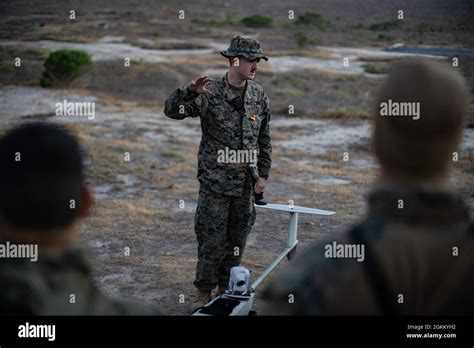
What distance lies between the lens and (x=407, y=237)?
155cm

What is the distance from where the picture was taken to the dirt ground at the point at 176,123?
25.6ft

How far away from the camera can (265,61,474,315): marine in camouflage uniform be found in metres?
1.52

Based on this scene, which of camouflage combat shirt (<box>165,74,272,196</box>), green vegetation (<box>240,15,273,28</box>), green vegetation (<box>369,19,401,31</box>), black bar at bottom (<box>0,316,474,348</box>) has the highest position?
green vegetation (<box>240,15,273,28</box>)

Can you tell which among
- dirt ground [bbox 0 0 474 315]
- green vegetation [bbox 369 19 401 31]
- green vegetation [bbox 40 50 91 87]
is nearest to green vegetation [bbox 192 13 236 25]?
dirt ground [bbox 0 0 474 315]

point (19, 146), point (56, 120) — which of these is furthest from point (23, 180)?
point (56, 120)

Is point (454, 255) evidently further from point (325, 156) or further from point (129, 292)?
point (325, 156)

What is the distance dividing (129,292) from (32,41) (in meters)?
23.4

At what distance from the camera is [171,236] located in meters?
8.17

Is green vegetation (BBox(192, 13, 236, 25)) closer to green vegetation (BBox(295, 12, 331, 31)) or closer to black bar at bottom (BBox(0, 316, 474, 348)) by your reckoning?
green vegetation (BBox(295, 12, 331, 31))

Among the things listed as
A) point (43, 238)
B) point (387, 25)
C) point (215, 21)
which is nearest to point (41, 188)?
point (43, 238)

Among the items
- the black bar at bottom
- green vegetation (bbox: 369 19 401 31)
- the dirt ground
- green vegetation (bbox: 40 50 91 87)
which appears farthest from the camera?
green vegetation (bbox: 369 19 401 31)

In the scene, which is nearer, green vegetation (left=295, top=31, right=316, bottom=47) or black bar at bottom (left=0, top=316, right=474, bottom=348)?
black bar at bottom (left=0, top=316, right=474, bottom=348)

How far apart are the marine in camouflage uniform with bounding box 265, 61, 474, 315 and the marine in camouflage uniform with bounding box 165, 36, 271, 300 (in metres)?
3.60

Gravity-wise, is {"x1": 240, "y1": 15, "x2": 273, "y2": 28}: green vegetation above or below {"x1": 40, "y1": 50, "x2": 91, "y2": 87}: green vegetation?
above
